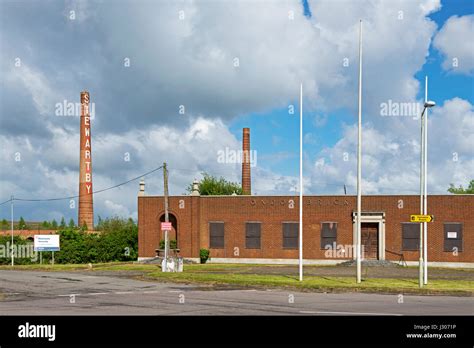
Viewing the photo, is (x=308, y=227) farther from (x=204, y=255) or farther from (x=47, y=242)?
(x=47, y=242)

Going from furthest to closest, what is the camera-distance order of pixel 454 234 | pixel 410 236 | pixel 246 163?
pixel 246 163
pixel 410 236
pixel 454 234

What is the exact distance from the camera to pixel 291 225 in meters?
46.2

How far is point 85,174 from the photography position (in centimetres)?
6438

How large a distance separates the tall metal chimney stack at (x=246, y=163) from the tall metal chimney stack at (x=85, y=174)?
16249mm

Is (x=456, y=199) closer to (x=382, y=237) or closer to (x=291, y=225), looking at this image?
(x=382, y=237)

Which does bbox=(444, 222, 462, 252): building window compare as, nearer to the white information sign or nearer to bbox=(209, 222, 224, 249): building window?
bbox=(209, 222, 224, 249): building window

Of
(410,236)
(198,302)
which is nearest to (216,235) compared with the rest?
(410,236)

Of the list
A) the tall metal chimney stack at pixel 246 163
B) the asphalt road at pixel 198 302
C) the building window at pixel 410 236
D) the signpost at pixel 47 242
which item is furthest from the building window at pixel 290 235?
the asphalt road at pixel 198 302

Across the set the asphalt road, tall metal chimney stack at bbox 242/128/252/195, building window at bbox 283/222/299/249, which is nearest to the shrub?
building window at bbox 283/222/299/249

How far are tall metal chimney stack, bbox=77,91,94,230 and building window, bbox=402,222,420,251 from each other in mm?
33731

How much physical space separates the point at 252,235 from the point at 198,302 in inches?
1099

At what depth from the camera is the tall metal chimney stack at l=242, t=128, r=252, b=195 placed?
63.2 m

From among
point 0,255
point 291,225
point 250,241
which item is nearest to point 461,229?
point 291,225
